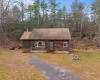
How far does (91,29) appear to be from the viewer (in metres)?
53.4

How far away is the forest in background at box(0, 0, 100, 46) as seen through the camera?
4759 centimetres

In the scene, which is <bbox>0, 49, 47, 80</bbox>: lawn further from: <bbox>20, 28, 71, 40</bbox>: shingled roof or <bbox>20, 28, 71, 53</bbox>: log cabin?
<bbox>20, 28, 71, 40</bbox>: shingled roof

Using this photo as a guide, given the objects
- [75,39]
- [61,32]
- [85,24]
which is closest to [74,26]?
[85,24]

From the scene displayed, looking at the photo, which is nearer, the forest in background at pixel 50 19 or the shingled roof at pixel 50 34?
the shingled roof at pixel 50 34

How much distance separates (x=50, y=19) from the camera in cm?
5697

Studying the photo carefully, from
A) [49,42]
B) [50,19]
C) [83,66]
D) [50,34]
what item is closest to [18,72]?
[83,66]

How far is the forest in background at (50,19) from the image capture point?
156 ft

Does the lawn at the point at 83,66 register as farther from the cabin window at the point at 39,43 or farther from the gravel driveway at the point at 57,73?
the cabin window at the point at 39,43

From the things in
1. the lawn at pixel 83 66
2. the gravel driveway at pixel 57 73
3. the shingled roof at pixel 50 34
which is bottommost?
the lawn at pixel 83 66

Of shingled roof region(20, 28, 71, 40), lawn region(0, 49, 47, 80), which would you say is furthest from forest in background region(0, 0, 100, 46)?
lawn region(0, 49, 47, 80)

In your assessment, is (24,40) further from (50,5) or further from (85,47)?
(50,5)

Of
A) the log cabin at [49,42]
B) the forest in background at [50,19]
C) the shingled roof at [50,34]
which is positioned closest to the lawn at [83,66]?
the log cabin at [49,42]

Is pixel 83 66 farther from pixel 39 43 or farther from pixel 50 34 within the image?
pixel 50 34

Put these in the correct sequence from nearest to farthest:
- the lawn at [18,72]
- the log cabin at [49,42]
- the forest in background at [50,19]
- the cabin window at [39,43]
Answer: the lawn at [18,72], the log cabin at [49,42], the cabin window at [39,43], the forest in background at [50,19]
